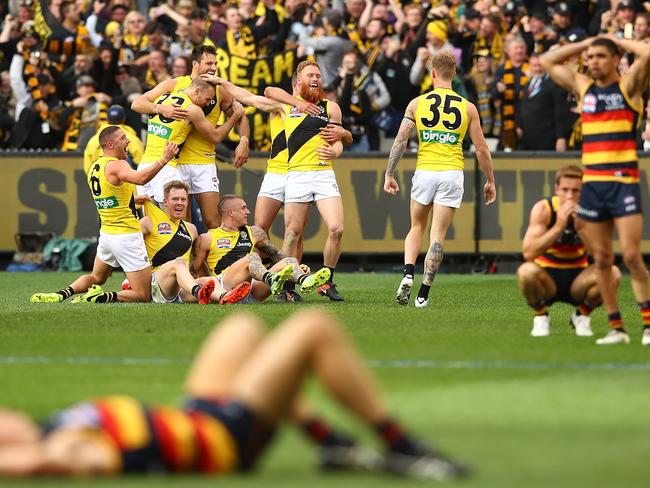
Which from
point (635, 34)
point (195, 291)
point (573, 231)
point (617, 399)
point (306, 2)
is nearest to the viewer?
point (617, 399)

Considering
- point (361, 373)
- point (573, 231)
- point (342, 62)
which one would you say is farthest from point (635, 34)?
point (361, 373)

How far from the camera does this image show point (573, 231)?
11.8 m

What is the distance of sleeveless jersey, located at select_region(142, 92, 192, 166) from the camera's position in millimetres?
16875

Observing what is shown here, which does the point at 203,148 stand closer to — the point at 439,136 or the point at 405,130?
the point at 405,130

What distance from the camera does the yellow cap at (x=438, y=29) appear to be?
21969mm

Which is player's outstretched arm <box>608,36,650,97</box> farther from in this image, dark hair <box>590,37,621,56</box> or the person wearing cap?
the person wearing cap

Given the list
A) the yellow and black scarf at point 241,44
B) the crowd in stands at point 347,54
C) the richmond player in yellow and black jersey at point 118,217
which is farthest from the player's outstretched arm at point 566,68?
the yellow and black scarf at point 241,44

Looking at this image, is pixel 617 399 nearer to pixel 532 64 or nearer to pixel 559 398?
pixel 559 398

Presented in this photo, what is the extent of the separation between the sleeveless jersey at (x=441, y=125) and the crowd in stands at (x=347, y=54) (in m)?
6.04

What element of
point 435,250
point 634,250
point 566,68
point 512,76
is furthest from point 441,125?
point 512,76

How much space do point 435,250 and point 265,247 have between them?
2.02 metres

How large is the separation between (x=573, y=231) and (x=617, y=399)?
3460 millimetres

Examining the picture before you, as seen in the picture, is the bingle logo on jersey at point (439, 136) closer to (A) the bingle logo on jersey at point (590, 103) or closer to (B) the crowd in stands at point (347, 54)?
(A) the bingle logo on jersey at point (590, 103)

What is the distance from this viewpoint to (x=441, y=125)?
15.4 meters
